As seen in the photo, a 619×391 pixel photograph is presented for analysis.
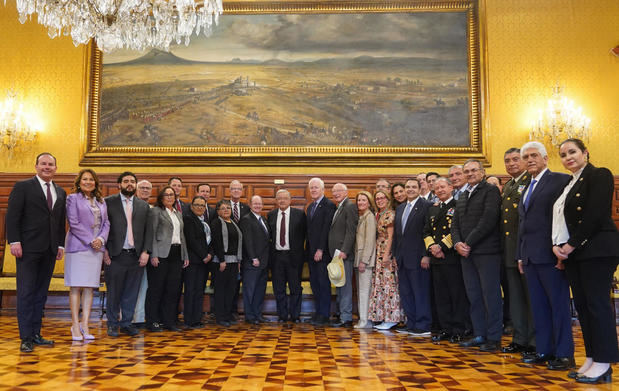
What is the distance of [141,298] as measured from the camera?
214 inches

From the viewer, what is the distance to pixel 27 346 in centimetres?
390

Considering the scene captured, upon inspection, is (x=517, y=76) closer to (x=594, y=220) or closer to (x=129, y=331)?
(x=594, y=220)

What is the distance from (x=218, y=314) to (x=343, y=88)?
443cm

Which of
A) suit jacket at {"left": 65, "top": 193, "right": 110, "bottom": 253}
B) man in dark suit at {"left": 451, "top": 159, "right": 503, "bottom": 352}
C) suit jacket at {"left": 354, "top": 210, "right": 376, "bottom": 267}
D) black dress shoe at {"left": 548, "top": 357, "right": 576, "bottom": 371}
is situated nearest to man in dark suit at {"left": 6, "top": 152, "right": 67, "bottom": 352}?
suit jacket at {"left": 65, "top": 193, "right": 110, "bottom": 253}

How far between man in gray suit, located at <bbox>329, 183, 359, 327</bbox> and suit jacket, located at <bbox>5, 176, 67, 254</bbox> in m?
2.98

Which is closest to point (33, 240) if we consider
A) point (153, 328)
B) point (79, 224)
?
point (79, 224)

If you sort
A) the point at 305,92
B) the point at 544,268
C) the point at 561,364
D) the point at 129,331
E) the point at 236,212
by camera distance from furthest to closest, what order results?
the point at 305,92, the point at 236,212, the point at 129,331, the point at 544,268, the point at 561,364

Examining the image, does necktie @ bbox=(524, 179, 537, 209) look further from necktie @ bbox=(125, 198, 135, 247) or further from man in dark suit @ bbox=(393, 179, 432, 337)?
necktie @ bbox=(125, 198, 135, 247)

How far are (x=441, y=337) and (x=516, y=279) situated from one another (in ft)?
3.29

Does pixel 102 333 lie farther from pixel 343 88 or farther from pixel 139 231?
pixel 343 88

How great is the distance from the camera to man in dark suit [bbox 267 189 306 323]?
602 centimetres

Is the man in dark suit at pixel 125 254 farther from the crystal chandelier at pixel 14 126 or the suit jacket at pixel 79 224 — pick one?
the crystal chandelier at pixel 14 126

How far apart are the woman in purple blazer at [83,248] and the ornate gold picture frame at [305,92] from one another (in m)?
3.57

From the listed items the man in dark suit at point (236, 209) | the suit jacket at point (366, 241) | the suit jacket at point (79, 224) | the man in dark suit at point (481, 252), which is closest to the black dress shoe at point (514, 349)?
the man in dark suit at point (481, 252)
